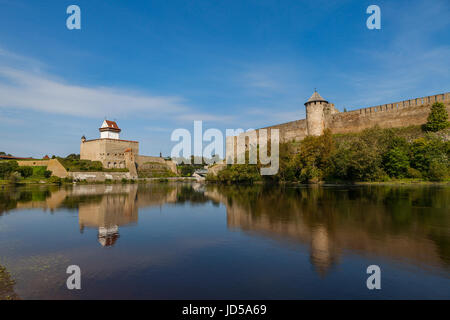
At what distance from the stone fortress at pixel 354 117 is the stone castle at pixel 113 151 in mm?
29313

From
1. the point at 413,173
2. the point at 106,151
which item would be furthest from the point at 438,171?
the point at 106,151

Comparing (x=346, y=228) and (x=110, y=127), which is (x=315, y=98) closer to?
(x=346, y=228)

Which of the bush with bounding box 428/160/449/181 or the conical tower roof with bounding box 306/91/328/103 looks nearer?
the bush with bounding box 428/160/449/181

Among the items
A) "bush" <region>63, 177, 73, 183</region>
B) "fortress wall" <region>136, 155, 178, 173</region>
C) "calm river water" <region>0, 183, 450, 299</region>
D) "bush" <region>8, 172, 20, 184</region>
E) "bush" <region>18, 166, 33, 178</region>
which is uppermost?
"fortress wall" <region>136, 155, 178, 173</region>

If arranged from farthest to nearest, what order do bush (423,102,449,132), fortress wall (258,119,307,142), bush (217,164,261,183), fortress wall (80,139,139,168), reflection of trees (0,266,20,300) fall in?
fortress wall (80,139,139,168), fortress wall (258,119,307,142), bush (217,164,261,183), bush (423,102,449,132), reflection of trees (0,266,20,300)

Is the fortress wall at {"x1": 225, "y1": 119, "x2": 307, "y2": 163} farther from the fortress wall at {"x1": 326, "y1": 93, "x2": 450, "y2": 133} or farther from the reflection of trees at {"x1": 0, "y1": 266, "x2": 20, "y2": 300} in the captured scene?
the reflection of trees at {"x1": 0, "y1": 266, "x2": 20, "y2": 300}

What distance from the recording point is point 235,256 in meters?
5.68

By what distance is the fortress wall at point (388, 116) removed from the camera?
27.3m

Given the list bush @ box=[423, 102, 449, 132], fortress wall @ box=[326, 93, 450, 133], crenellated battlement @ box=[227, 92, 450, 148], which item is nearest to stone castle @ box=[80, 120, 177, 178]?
crenellated battlement @ box=[227, 92, 450, 148]

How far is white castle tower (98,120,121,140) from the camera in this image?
56344 millimetres

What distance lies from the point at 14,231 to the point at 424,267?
34.5 feet

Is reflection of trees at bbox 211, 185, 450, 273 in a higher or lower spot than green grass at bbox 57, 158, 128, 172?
lower
